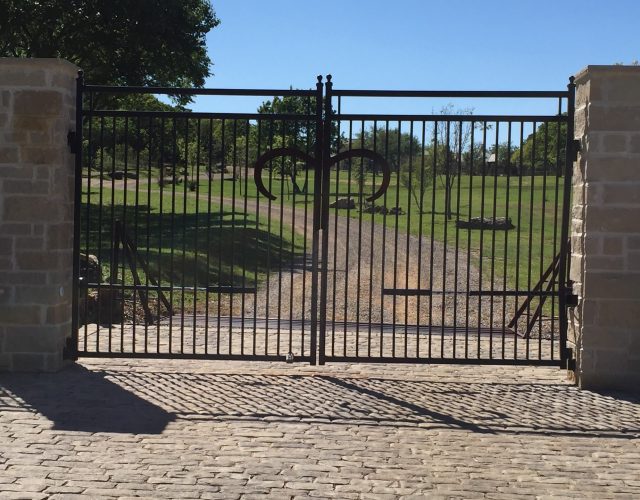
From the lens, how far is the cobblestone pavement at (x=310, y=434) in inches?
197

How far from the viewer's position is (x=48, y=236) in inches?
306

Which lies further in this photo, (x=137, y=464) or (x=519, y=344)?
(x=519, y=344)

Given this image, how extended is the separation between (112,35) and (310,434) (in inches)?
681

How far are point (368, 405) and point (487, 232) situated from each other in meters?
21.7

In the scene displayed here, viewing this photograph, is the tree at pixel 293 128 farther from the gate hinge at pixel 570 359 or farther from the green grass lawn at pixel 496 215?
the gate hinge at pixel 570 359

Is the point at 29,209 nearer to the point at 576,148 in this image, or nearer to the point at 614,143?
the point at 576,148

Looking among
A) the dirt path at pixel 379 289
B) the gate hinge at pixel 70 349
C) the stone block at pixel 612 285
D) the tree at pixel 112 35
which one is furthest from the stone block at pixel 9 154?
the tree at pixel 112 35

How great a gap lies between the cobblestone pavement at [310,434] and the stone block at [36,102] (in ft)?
7.72

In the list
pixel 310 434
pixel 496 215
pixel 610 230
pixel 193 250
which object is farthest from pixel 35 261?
pixel 496 215

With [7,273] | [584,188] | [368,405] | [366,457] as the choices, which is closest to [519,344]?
[584,188]

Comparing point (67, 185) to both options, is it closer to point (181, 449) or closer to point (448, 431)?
point (181, 449)

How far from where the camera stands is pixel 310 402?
6.96 metres

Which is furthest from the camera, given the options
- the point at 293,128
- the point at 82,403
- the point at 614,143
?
the point at 293,128

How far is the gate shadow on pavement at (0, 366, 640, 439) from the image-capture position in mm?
6379
